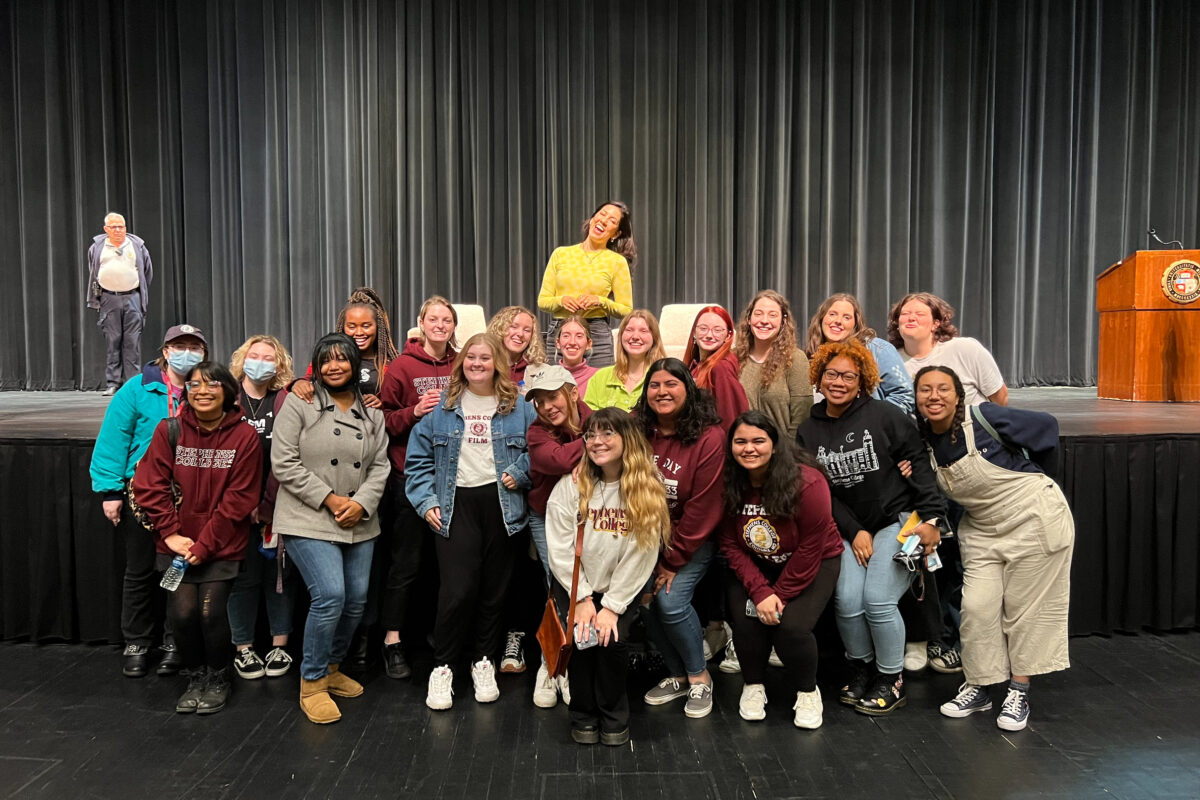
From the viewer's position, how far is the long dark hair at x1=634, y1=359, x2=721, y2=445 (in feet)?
10.0

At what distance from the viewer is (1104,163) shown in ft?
28.5

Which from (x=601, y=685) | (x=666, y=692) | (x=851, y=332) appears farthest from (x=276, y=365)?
(x=851, y=332)

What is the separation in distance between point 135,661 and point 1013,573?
11.3 ft

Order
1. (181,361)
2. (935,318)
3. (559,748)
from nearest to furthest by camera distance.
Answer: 1. (559,748)
2. (181,361)
3. (935,318)

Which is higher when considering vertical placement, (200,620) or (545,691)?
(200,620)

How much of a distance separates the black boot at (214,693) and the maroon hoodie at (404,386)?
97 centimetres

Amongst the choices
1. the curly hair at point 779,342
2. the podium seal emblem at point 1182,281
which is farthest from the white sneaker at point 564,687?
the podium seal emblem at point 1182,281

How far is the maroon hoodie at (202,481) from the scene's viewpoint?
3137 mm

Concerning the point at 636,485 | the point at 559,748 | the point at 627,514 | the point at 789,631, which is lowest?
the point at 559,748

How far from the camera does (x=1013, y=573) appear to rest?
312 cm

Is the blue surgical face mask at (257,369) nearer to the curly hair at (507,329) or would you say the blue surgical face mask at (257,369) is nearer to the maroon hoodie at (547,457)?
the curly hair at (507,329)

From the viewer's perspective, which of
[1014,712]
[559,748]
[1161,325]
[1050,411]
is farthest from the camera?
[1161,325]

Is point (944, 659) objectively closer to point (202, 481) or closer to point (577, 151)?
point (202, 481)

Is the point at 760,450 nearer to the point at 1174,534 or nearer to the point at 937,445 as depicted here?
the point at 937,445
